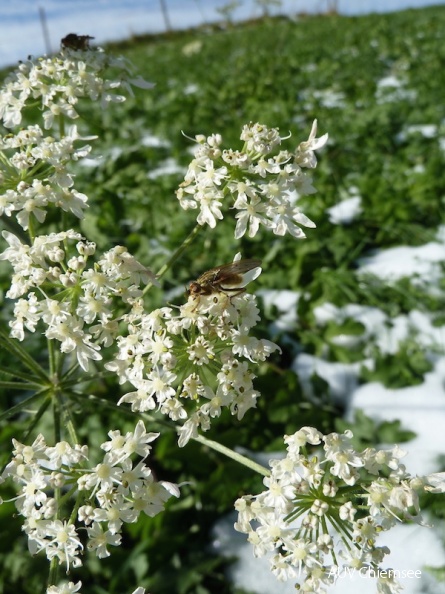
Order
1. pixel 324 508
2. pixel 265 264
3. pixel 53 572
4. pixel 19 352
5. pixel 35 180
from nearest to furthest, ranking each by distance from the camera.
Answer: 1. pixel 324 508
2. pixel 53 572
3. pixel 35 180
4. pixel 19 352
5. pixel 265 264

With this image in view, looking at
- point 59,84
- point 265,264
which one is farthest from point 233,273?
point 265,264

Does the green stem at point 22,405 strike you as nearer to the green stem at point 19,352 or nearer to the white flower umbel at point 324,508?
the green stem at point 19,352

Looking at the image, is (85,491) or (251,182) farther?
(251,182)

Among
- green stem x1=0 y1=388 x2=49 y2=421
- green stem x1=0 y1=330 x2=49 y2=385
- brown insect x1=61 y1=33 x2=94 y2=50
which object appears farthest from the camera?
brown insect x1=61 y1=33 x2=94 y2=50

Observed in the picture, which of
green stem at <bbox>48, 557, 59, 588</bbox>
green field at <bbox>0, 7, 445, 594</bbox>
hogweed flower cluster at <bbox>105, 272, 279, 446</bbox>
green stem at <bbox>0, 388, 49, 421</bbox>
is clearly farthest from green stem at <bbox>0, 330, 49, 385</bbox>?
green stem at <bbox>48, 557, 59, 588</bbox>

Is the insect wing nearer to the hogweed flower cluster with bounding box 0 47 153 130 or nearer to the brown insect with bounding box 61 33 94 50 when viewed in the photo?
the hogweed flower cluster with bounding box 0 47 153 130

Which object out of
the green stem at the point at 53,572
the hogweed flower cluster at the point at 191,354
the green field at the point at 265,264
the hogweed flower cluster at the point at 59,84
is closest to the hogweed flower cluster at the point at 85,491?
the green stem at the point at 53,572

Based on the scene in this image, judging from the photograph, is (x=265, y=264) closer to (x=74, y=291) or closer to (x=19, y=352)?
(x=19, y=352)
